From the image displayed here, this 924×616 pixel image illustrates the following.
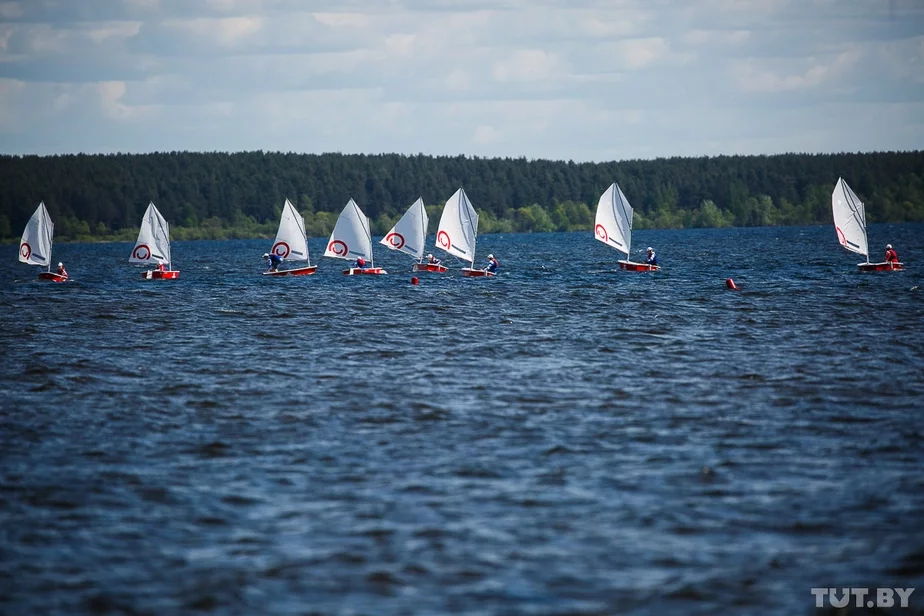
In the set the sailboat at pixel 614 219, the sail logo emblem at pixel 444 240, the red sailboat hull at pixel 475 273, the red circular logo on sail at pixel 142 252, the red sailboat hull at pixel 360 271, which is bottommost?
the red sailboat hull at pixel 475 273

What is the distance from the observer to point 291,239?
76875mm

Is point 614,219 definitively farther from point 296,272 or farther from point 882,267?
point 296,272

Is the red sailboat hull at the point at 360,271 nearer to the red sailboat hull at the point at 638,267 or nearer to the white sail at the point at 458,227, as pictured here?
the white sail at the point at 458,227

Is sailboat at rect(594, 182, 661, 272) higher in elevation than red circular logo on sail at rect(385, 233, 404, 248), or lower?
higher

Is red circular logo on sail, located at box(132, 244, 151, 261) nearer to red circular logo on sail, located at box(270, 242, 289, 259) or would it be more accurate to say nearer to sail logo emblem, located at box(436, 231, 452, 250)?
red circular logo on sail, located at box(270, 242, 289, 259)

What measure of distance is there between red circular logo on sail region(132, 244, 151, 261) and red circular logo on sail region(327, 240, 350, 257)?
13755 millimetres

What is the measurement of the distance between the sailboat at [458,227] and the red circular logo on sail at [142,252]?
21351 millimetres

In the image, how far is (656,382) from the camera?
98.7 ft

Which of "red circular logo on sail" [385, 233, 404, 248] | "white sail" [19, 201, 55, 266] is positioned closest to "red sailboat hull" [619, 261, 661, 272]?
"red circular logo on sail" [385, 233, 404, 248]

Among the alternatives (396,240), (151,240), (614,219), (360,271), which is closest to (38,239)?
(151,240)

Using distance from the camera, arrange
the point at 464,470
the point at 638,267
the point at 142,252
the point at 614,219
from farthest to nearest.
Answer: the point at 638,267 → the point at 142,252 → the point at 614,219 → the point at 464,470

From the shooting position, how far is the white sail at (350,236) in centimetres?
7512

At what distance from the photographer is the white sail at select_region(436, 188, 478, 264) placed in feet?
239

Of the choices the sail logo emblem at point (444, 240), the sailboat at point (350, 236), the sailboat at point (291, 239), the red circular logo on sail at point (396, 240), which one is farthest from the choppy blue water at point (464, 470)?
the red circular logo on sail at point (396, 240)
